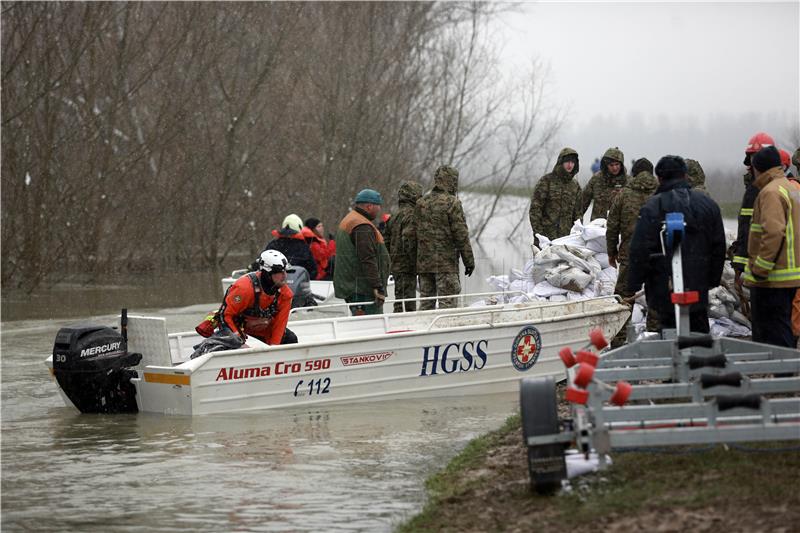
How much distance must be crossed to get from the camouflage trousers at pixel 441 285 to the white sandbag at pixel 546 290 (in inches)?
36.8

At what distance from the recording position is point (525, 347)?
13.1 metres

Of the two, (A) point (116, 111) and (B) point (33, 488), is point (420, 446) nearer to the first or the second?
(B) point (33, 488)

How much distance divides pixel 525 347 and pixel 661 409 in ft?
20.8

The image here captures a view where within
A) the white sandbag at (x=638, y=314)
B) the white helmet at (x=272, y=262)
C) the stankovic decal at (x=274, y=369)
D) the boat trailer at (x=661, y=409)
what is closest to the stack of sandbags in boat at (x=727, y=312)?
the white sandbag at (x=638, y=314)

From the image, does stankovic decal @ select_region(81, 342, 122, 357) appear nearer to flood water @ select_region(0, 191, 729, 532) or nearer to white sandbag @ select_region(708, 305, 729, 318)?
flood water @ select_region(0, 191, 729, 532)

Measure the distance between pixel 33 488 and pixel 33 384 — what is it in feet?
18.3

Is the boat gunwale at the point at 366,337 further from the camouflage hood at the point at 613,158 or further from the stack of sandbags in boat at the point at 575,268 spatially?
the camouflage hood at the point at 613,158

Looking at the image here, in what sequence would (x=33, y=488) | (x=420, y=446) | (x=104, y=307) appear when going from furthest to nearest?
(x=104, y=307), (x=420, y=446), (x=33, y=488)

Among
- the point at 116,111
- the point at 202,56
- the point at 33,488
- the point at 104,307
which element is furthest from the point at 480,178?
the point at 33,488

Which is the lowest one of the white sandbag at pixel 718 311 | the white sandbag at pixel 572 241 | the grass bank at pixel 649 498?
the grass bank at pixel 649 498

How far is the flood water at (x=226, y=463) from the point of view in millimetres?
7715

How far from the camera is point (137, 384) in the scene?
11.4 metres

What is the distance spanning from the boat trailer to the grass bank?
0.19 m

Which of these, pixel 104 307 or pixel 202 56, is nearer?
pixel 104 307
